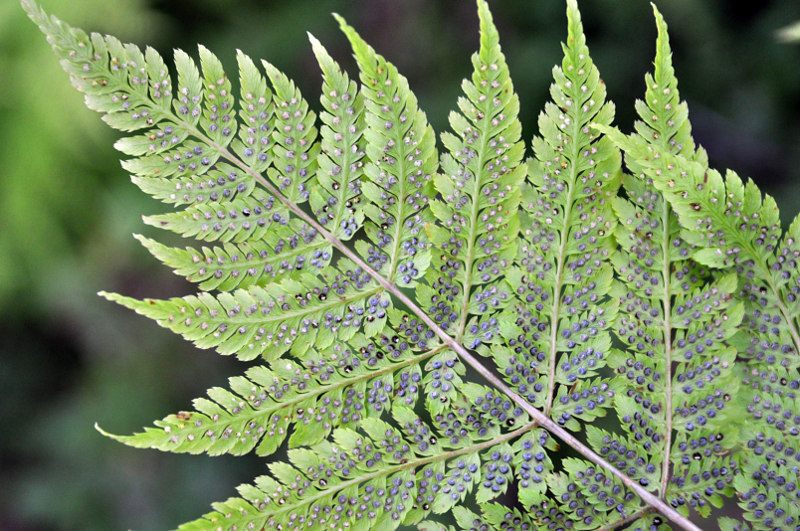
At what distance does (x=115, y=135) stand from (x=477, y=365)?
388cm

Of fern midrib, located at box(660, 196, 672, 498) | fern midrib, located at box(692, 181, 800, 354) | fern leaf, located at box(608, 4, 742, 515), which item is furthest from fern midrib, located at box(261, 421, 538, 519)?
fern midrib, located at box(692, 181, 800, 354)

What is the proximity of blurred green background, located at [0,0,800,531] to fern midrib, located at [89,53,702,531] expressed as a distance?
8.41 ft

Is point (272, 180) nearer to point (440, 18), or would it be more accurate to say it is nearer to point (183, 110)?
point (183, 110)

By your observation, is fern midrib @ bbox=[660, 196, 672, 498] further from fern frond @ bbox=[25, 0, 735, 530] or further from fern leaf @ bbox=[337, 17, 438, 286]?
fern leaf @ bbox=[337, 17, 438, 286]

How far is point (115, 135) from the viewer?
4.83 meters

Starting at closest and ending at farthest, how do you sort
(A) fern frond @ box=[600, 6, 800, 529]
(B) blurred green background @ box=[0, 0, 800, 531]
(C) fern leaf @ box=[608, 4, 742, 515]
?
(A) fern frond @ box=[600, 6, 800, 529] < (C) fern leaf @ box=[608, 4, 742, 515] < (B) blurred green background @ box=[0, 0, 800, 531]

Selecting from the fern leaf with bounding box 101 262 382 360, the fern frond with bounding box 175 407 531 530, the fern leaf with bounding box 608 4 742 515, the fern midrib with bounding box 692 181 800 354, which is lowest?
the fern frond with bounding box 175 407 531 530

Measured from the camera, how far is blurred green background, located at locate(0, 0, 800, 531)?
4.57m

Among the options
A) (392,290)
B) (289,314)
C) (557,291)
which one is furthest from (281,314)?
(557,291)

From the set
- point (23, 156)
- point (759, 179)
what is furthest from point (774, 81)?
point (23, 156)

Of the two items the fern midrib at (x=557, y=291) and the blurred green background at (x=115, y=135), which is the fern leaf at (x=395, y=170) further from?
the blurred green background at (x=115, y=135)

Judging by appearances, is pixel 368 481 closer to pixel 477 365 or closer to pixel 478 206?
pixel 477 365

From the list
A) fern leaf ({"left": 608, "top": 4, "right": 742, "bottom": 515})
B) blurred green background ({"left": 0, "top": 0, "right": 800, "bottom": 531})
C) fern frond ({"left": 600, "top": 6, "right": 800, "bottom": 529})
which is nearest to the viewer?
fern frond ({"left": 600, "top": 6, "right": 800, "bottom": 529})

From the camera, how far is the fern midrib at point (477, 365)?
2123 mm
